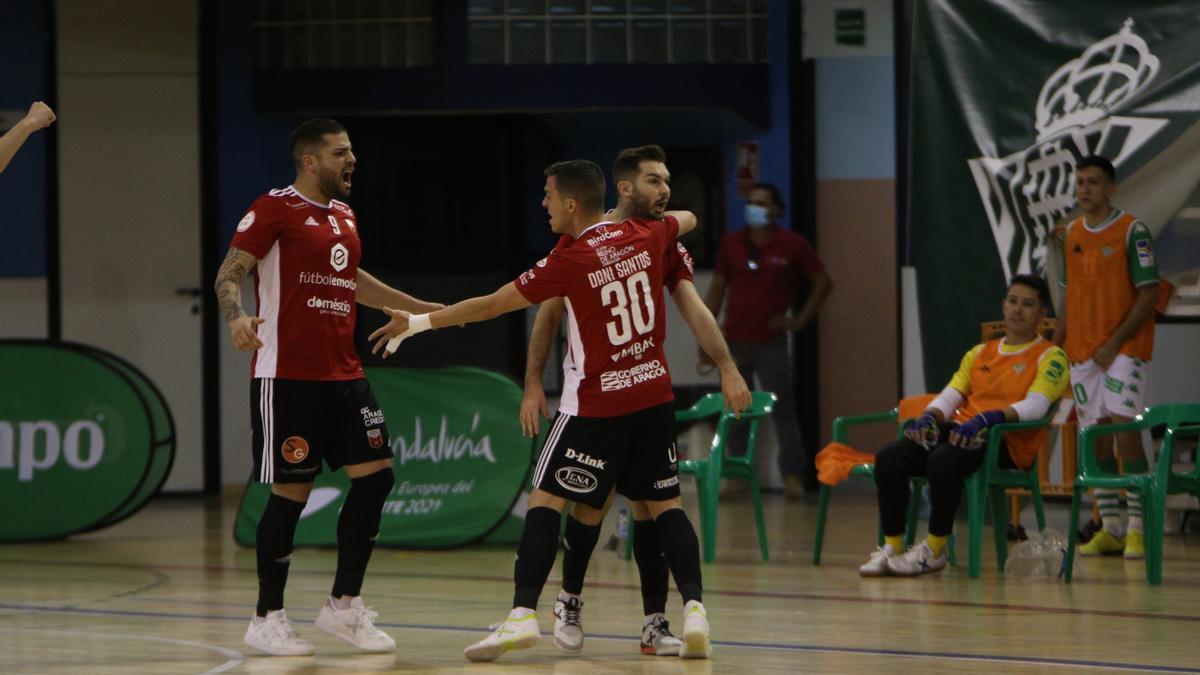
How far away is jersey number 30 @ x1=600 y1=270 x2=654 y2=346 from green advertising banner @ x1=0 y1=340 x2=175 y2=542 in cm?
464

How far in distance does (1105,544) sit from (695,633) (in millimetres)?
3837

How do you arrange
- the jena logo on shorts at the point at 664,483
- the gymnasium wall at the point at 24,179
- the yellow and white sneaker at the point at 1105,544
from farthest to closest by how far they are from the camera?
the gymnasium wall at the point at 24,179
the yellow and white sneaker at the point at 1105,544
the jena logo on shorts at the point at 664,483

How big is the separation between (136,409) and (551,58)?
12.5 ft

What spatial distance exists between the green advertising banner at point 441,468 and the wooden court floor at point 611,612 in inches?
5.5

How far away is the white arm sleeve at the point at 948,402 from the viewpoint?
25.4 feet

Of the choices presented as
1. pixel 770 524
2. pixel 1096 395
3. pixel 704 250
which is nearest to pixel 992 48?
pixel 1096 395

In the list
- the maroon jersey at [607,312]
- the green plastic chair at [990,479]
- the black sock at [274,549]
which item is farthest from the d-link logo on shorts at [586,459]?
the green plastic chair at [990,479]

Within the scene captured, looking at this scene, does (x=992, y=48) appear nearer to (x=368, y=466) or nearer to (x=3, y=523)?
(x=368, y=466)

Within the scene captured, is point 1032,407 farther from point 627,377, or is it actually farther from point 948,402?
point 627,377

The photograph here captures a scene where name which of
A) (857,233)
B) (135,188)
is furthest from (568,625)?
(135,188)

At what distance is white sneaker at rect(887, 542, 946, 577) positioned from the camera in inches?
295

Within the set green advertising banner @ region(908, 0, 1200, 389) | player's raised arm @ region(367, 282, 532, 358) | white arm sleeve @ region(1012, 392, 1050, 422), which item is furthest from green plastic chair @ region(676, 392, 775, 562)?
player's raised arm @ region(367, 282, 532, 358)

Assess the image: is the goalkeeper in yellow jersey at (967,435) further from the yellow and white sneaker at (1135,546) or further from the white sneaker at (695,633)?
the white sneaker at (695,633)

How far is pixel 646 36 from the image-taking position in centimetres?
1168
